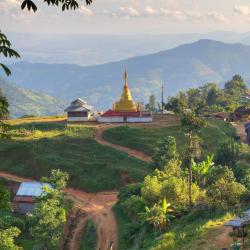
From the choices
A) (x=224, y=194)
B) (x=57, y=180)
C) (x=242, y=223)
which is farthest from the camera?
(x=57, y=180)

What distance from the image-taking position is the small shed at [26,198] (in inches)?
2208

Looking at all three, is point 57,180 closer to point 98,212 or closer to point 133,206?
point 98,212

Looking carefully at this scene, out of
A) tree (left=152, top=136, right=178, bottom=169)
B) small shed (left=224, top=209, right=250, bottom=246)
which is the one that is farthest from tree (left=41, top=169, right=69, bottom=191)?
small shed (left=224, top=209, right=250, bottom=246)

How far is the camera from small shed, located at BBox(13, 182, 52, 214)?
56.1 metres

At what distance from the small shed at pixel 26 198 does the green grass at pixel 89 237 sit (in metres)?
6.68

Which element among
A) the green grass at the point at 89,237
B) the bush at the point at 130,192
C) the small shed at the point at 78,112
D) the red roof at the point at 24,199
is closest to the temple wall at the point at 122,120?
the small shed at the point at 78,112

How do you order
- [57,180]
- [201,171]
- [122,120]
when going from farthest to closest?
[122,120]
[57,180]
[201,171]

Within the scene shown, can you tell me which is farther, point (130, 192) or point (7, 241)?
point (130, 192)

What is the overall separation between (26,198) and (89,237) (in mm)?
10458

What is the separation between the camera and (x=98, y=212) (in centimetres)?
5800

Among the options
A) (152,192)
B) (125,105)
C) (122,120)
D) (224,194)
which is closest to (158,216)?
(152,192)

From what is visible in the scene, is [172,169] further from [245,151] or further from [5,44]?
[5,44]

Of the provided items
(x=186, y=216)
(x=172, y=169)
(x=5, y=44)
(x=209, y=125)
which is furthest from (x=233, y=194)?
(x=209, y=125)

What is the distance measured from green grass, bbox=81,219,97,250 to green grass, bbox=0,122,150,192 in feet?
40.1
